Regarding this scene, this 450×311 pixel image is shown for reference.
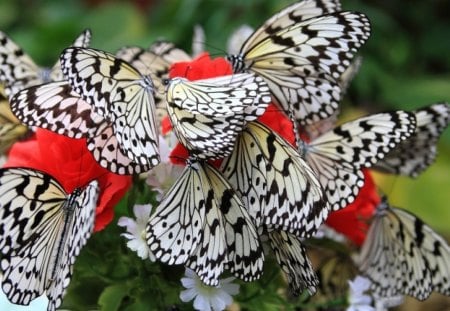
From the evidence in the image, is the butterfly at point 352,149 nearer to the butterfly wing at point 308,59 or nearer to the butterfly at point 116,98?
the butterfly wing at point 308,59

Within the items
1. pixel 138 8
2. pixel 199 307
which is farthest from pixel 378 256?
pixel 138 8

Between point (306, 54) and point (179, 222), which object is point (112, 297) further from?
point (306, 54)

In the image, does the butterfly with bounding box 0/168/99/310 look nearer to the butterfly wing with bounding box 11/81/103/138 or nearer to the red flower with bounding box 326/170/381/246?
the butterfly wing with bounding box 11/81/103/138

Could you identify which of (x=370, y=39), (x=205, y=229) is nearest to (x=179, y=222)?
(x=205, y=229)

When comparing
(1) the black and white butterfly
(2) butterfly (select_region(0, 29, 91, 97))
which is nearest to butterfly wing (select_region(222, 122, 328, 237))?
(1) the black and white butterfly

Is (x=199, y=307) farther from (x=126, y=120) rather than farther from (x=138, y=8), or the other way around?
(x=138, y=8)
